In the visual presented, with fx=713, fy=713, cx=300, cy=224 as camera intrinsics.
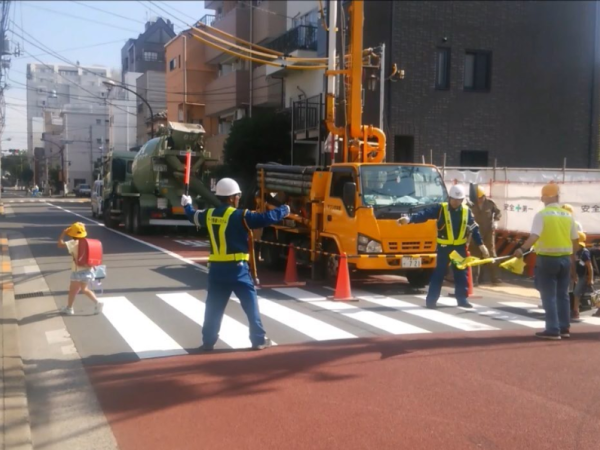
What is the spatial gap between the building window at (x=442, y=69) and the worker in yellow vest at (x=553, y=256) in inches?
603

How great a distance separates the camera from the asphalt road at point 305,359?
573 centimetres

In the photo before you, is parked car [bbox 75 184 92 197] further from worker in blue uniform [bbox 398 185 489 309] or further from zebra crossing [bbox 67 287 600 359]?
worker in blue uniform [bbox 398 185 489 309]

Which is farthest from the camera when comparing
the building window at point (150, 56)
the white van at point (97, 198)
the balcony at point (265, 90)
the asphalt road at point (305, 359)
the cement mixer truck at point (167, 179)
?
the building window at point (150, 56)

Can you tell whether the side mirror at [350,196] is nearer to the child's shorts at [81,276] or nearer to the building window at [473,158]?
the child's shorts at [81,276]

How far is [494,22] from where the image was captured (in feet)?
79.0

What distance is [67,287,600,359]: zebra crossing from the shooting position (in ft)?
28.8

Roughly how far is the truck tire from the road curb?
6.98 meters

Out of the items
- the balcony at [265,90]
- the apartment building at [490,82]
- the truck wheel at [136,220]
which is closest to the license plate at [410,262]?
the apartment building at [490,82]

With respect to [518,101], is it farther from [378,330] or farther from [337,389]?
[337,389]

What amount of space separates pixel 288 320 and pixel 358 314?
3.84 ft

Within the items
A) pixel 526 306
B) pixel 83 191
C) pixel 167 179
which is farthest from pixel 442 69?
pixel 83 191

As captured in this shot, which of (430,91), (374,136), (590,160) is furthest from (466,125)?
(374,136)

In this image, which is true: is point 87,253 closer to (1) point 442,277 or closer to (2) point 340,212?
(2) point 340,212

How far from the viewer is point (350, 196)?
41.3 ft
